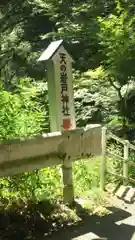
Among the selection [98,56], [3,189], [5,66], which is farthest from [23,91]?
[5,66]

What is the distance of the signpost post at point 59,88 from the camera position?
14.3 feet

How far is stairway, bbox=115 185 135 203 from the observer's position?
520 centimetres

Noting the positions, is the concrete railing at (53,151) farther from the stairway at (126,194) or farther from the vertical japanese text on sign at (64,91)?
the stairway at (126,194)

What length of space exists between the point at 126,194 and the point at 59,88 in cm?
212

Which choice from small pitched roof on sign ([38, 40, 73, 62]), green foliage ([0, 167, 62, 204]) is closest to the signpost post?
small pitched roof on sign ([38, 40, 73, 62])

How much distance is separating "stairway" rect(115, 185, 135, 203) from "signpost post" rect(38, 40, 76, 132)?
156 centimetres

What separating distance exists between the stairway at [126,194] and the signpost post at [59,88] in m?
1.56

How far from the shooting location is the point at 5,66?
13820mm

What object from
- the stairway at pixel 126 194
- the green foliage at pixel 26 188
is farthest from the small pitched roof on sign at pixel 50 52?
the stairway at pixel 126 194

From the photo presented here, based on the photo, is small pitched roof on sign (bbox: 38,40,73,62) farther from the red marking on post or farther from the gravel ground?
the gravel ground

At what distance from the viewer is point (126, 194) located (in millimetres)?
5391

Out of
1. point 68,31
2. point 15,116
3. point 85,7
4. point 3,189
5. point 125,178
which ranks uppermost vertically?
point 85,7

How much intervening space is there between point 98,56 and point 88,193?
19.3 feet

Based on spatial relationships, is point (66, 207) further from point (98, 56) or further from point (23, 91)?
point (98, 56)
